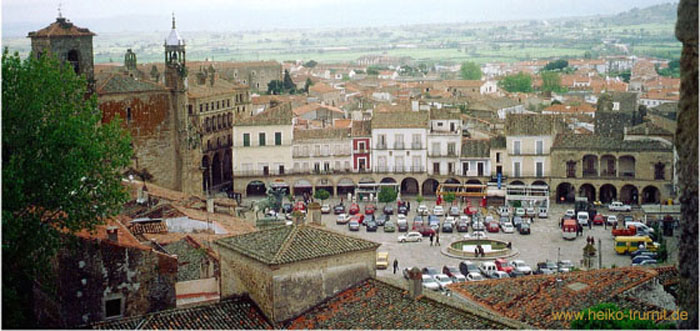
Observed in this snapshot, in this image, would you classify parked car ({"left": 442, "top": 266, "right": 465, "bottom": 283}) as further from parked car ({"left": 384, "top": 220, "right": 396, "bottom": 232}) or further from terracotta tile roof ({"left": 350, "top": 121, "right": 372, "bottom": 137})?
terracotta tile roof ({"left": 350, "top": 121, "right": 372, "bottom": 137})

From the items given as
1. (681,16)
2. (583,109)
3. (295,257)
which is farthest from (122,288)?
(583,109)

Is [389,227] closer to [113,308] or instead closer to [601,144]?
[601,144]

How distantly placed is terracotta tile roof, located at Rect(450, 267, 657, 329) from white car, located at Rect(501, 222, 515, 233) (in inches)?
906

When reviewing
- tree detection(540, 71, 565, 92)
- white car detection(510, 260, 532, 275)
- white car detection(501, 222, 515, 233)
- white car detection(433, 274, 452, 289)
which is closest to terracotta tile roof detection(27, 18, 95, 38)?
white car detection(433, 274, 452, 289)

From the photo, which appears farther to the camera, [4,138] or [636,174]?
[636,174]

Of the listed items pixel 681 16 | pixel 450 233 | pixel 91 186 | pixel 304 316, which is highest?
pixel 681 16

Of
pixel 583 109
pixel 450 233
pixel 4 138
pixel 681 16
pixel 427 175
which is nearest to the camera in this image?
pixel 681 16

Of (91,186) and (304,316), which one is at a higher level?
(91,186)

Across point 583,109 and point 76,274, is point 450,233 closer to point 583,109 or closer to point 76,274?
point 76,274

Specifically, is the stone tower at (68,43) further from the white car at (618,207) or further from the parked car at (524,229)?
the white car at (618,207)

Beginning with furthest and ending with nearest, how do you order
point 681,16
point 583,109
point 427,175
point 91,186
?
1. point 583,109
2. point 427,175
3. point 91,186
4. point 681,16

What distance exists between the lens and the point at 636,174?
52.0 m

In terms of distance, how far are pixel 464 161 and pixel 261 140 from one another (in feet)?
38.1

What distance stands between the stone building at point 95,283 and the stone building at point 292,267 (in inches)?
65.5
